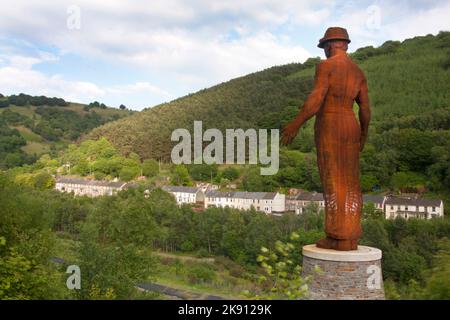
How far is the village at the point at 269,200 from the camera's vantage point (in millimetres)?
55406

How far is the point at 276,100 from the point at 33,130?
8449 centimetres

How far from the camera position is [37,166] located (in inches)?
4220

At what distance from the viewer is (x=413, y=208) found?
5591 centimetres

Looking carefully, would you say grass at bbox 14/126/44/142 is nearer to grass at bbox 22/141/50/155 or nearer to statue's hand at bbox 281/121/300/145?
grass at bbox 22/141/50/155

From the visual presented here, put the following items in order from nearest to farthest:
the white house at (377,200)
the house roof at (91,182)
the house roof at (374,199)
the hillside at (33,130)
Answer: the white house at (377,200), the house roof at (374,199), the house roof at (91,182), the hillside at (33,130)

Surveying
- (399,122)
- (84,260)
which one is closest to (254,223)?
(84,260)

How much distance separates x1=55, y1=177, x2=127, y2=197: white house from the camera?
8644cm

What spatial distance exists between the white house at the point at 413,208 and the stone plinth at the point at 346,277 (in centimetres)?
4505

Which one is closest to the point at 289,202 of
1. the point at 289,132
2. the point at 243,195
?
the point at 243,195

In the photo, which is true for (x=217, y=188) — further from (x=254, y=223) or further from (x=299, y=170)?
(x=254, y=223)

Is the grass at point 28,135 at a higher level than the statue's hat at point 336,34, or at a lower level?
higher
